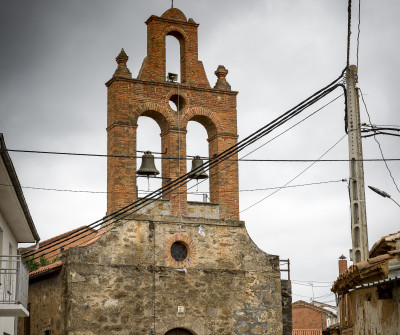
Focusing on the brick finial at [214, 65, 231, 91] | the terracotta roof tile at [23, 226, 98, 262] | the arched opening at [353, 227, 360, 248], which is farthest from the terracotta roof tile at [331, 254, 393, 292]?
the brick finial at [214, 65, 231, 91]

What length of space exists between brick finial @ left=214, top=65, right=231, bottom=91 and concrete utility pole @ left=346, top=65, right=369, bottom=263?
9674 mm

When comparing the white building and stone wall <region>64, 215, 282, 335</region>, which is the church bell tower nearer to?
stone wall <region>64, 215, 282, 335</region>

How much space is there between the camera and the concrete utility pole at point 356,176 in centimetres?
1452

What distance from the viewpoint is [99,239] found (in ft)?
73.2

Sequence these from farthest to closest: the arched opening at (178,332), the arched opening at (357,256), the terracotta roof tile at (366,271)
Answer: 1. the arched opening at (178,332)
2. the arched opening at (357,256)
3. the terracotta roof tile at (366,271)

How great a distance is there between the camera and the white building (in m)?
15.0

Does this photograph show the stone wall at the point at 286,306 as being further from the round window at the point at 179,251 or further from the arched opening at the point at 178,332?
the round window at the point at 179,251

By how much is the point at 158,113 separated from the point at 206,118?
152 centimetres

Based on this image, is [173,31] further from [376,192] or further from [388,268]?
[388,268]

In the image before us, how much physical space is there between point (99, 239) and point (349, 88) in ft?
31.3

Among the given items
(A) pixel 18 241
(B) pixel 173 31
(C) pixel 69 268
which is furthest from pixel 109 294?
(B) pixel 173 31

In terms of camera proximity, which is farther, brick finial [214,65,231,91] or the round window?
brick finial [214,65,231,91]

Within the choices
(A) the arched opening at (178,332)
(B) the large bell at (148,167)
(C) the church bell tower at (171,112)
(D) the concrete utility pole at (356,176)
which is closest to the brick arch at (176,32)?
(C) the church bell tower at (171,112)

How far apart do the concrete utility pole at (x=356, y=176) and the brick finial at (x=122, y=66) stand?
9435 millimetres
